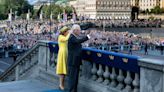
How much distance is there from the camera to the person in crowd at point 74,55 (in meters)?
7.97

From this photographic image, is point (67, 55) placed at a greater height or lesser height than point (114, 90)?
greater

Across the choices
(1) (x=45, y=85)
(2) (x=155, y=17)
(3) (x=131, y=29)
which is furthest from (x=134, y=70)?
(2) (x=155, y=17)

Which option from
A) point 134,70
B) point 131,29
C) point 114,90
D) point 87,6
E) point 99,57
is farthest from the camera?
point 87,6

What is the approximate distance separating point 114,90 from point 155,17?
6066 inches

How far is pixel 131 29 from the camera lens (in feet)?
455

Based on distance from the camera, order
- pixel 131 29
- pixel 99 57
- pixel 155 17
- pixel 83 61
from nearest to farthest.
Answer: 1. pixel 99 57
2. pixel 83 61
3. pixel 131 29
4. pixel 155 17

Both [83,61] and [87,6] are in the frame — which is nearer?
[83,61]

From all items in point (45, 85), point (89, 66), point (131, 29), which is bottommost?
point (131, 29)

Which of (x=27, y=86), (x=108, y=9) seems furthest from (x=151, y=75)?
(x=108, y=9)

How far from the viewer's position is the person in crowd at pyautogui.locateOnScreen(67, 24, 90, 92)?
797 centimetres

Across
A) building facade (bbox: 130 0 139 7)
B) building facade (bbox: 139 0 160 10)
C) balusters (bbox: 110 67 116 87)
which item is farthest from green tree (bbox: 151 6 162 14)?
balusters (bbox: 110 67 116 87)

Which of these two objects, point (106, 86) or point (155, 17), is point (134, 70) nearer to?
point (106, 86)

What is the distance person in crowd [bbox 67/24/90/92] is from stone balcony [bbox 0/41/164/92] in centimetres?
34

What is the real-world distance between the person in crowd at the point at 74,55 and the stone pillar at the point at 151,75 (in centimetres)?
153
